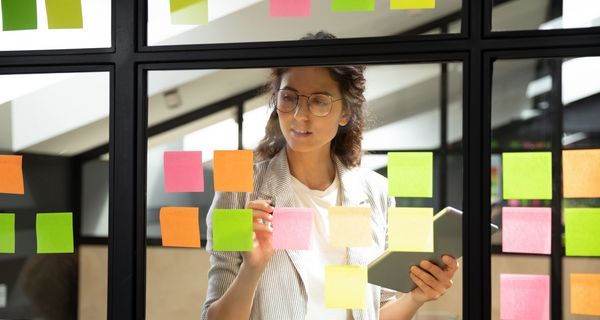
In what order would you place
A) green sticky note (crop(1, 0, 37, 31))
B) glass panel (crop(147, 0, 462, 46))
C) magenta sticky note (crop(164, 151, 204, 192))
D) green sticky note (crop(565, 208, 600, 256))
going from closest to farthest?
green sticky note (crop(565, 208, 600, 256)), glass panel (crop(147, 0, 462, 46)), magenta sticky note (crop(164, 151, 204, 192)), green sticky note (crop(1, 0, 37, 31))

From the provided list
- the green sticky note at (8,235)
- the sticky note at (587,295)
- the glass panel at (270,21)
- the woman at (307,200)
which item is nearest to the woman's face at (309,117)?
the woman at (307,200)

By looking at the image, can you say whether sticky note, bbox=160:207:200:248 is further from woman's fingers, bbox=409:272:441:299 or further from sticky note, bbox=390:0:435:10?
sticky note, bbox=390:0:435:10

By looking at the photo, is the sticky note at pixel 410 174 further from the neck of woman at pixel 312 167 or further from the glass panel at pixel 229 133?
the neck of woman at pixel 312 167

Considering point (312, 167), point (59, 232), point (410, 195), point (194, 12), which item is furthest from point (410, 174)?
point (59, 232)

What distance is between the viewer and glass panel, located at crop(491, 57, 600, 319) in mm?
2080

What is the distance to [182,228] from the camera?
90.2 inches

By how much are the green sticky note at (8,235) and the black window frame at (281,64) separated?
0.34 m

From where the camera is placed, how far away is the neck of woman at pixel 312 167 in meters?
2.28

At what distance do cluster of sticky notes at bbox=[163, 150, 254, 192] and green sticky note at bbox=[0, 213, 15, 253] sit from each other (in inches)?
23.3

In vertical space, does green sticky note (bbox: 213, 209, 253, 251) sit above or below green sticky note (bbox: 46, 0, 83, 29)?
below

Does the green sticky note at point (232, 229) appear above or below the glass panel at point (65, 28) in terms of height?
below

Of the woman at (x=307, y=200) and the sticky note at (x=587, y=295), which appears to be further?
the woman at (x=307, y=200)

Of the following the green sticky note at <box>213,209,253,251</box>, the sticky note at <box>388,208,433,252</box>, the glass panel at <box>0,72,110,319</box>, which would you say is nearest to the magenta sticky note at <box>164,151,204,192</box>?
the green sticky note at <box>213,209,253,251</box>

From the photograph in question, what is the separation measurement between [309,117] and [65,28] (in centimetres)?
90
